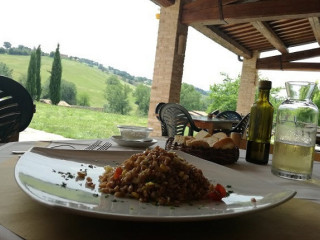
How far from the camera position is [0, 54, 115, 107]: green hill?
8680 mm

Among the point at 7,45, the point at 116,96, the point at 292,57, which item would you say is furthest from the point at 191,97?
the point at 7,45

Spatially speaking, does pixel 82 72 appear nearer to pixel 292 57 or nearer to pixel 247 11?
pixel 292 57

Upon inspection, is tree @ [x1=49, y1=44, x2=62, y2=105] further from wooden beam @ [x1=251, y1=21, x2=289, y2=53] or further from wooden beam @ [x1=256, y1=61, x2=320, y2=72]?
wooden beam @ [x1=256, y1=61, x2=320, y2=72]

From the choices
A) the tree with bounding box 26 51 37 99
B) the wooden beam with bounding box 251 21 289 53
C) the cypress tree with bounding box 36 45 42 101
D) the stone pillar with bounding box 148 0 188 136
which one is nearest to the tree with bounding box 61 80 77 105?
the cypress tree with bounding box 36 45 42 101

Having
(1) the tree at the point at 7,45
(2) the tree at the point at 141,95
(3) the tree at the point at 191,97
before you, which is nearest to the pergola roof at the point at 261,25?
(3) the tree at the point at 191,97

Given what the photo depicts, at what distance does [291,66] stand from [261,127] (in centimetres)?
851

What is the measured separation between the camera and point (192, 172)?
648 mm

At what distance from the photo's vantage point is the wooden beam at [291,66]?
27.9 feet

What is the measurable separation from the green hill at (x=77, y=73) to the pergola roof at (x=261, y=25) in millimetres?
4638

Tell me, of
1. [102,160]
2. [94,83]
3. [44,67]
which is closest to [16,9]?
[44,67]

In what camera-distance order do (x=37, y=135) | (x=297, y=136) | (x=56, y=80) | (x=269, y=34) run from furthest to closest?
(x=56, y=80) < (x=269, y=34) < (x=37, y=135) < (x=297, y=136)

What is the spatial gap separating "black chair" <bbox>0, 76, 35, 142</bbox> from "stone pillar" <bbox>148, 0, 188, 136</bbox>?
404 centimetres

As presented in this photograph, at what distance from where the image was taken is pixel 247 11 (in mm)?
5227

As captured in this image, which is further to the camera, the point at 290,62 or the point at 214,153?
the point at 290,62
